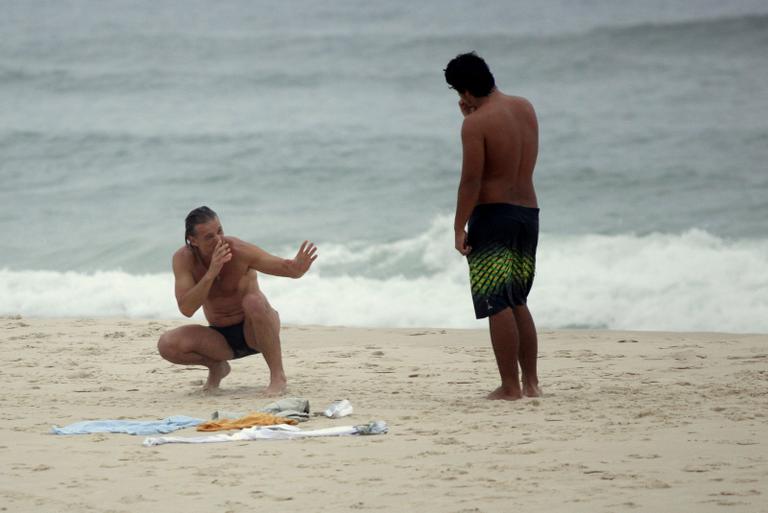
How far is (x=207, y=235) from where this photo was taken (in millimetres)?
6461

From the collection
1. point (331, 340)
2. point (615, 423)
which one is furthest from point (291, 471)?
point (331, 340)

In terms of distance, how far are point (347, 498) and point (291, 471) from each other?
18.8 inches

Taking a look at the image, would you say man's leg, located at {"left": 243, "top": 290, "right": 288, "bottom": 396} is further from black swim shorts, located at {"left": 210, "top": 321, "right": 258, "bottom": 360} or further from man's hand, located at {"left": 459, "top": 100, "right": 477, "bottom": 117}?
man's hand, located at {"left": 459, "top": 100, "right": 477, "bottom": 117}

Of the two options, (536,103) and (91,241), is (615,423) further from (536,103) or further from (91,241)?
(536,103)

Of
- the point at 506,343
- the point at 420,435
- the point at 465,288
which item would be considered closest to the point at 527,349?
the point at 506,343

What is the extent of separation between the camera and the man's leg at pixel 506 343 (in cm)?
602

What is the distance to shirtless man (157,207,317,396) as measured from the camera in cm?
646

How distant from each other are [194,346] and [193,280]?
0.38 m

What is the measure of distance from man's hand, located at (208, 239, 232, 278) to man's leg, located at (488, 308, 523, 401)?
1.48m

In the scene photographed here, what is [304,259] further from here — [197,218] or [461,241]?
[461,241]

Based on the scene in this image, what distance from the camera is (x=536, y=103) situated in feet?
68.5

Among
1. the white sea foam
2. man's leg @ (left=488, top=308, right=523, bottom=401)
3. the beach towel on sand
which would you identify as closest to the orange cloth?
the beach towel on sand

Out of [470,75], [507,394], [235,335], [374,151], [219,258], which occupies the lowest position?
[507,394]

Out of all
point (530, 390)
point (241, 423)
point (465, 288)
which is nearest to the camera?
point (241, 423)
